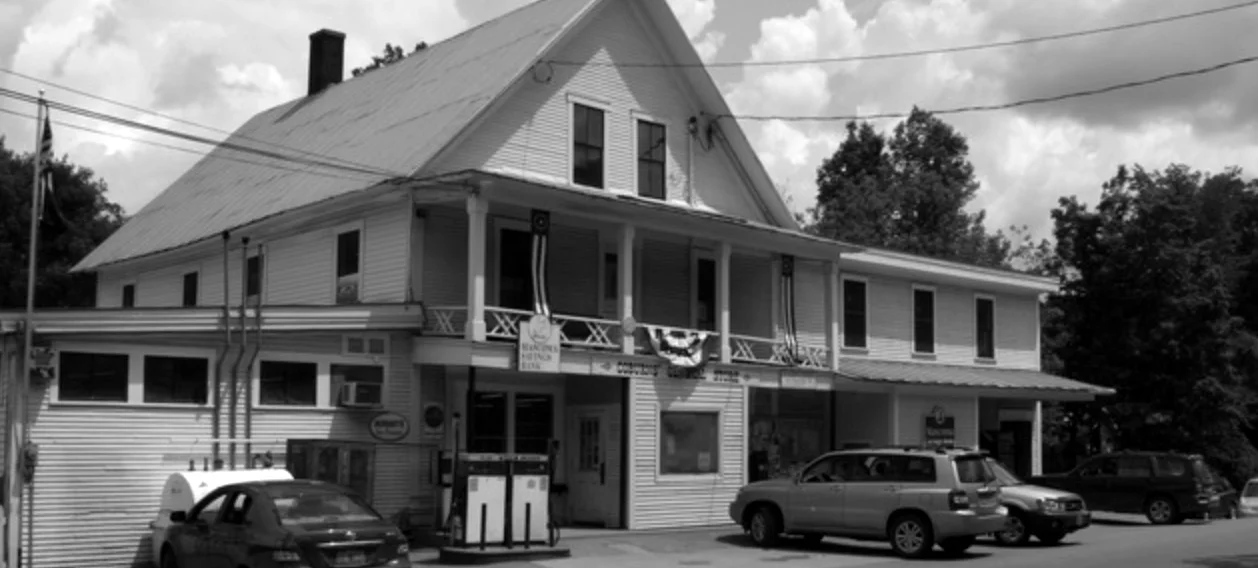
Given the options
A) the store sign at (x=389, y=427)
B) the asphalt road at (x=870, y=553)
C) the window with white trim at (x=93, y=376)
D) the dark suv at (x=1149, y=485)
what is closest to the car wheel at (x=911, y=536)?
the asphalt road at (x=870, y=553)

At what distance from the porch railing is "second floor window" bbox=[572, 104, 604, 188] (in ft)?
9.03

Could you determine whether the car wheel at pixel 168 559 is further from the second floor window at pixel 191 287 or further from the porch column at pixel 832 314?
the porch column at pixel 832 314

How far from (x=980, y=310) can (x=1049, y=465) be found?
16.1m

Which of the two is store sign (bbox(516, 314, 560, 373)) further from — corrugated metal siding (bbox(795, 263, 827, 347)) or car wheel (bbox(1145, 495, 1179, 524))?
car wheel (bbox(1145, 495, 1179, 524))

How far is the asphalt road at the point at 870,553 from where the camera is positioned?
20.9 metres

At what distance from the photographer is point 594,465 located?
26.8 meters

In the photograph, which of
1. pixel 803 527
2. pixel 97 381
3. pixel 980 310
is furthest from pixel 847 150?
pixel 97 381

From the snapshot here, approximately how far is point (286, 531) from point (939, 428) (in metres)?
21.4

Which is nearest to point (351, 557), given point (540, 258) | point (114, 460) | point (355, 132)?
point (114, 460)

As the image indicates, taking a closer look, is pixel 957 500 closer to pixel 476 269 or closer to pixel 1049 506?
pixel 1049 506

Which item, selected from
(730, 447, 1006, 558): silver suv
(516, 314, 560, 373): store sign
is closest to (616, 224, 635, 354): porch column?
(516, 314, 560, 373): store sign

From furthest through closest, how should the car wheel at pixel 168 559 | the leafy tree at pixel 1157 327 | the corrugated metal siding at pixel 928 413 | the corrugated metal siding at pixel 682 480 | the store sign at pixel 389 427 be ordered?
the leafy tree at pixel 1157 327 → the corrugated metal siding at pixel 928 413 → the corrugated metal siding at pixel 682 480 → the store sign at pixel 389 427 → the car wheel at pixel 168 559

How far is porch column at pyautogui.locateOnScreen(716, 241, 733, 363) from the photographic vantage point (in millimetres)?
27703

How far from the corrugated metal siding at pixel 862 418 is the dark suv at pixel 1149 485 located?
363 cm
